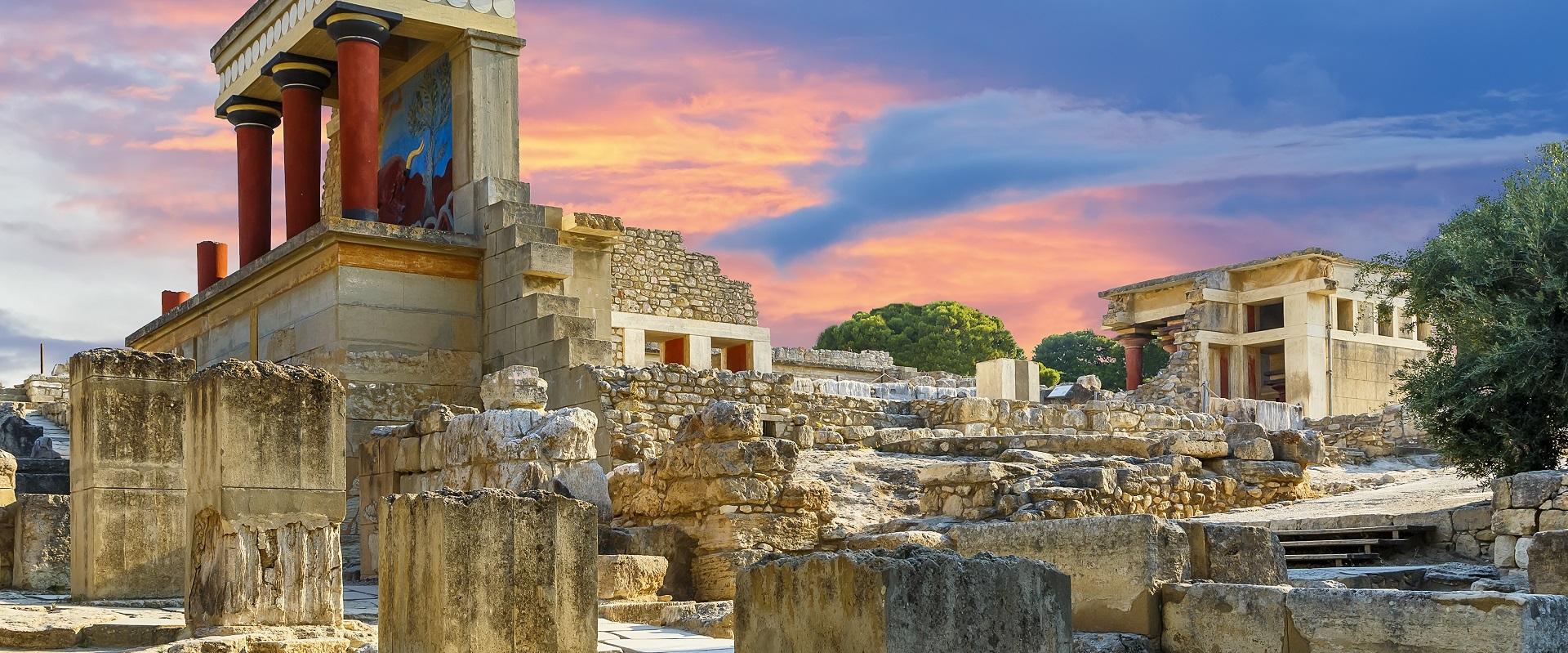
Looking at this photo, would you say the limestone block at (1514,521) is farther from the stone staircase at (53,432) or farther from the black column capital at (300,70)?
the stone staircase at (53,432)

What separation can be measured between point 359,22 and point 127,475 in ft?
30.3

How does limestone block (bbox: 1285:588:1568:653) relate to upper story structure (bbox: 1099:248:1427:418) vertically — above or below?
below

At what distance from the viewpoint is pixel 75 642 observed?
7.76 m

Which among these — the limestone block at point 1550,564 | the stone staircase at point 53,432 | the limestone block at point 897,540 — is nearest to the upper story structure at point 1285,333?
the stone staircase at point 53,432

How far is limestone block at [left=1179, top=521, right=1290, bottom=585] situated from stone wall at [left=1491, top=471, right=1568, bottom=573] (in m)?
4.44

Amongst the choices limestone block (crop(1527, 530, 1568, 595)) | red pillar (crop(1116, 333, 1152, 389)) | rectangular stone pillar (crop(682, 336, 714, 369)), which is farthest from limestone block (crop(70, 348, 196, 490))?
red pillar (crop(1116, 333, 1152, 389))

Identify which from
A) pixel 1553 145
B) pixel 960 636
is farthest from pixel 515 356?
pixel 960 636

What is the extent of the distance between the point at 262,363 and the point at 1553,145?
45.5 ft

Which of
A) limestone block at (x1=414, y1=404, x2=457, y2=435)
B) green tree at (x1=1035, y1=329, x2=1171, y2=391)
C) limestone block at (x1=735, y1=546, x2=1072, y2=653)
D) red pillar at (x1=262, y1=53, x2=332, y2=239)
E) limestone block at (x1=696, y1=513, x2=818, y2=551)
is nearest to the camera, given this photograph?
limestone block at (x1=735, y1=546, x2=1072, y2=653)

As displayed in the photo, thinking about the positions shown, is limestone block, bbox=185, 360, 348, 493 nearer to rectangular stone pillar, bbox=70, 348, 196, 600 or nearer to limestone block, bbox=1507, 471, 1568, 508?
rectangular stone pillar, bbox=70, 348, 196, 600

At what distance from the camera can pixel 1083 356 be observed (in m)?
61.2

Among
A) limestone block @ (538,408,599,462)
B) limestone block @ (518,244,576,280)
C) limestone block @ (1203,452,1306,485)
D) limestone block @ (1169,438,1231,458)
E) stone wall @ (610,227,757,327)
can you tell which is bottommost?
limestone block @ (1203,452,1306,485)

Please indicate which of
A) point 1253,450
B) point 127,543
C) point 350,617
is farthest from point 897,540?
point 1253,450

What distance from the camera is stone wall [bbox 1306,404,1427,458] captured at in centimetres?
2155
